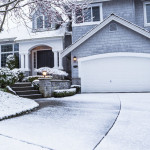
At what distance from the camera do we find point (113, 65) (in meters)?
10.4

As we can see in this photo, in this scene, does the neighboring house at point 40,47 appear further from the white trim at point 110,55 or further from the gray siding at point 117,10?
the white trim at point 110,55

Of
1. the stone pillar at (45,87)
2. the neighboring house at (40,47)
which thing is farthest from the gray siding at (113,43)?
the stone pillar at (45,87)

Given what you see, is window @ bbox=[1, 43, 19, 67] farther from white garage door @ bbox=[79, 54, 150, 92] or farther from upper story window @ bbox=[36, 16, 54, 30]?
white garage door @ bbox=[79, 54, 150, 92]

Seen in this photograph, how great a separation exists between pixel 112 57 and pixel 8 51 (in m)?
10.8

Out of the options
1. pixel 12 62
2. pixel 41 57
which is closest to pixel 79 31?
pixel 41 57

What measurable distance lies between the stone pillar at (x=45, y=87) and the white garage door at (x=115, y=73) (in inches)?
118

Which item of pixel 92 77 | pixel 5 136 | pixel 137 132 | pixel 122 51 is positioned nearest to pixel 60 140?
pixel 5 136

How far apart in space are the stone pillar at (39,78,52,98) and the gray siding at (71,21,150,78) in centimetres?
307

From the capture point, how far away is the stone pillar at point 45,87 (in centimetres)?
831

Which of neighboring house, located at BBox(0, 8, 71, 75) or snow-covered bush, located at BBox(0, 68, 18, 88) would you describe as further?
neighboring house, located at BBox(0, 8, 71, 75)

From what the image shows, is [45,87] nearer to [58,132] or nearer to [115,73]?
[115,73]

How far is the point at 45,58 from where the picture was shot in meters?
14.5

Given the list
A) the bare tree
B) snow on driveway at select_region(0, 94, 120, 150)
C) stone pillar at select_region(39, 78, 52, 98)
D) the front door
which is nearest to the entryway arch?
the front door

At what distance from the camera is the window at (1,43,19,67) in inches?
611
